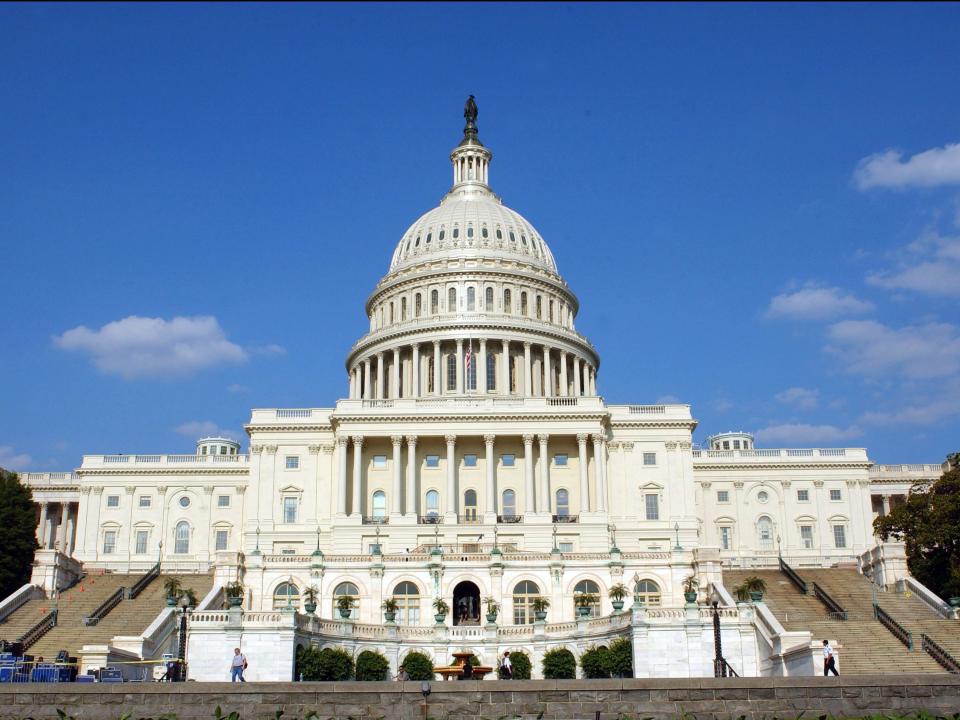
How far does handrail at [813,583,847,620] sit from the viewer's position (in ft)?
194

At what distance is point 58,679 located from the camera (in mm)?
36000

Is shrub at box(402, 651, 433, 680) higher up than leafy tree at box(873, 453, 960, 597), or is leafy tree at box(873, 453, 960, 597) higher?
leafy tree at box(873, 453, 960, 597)

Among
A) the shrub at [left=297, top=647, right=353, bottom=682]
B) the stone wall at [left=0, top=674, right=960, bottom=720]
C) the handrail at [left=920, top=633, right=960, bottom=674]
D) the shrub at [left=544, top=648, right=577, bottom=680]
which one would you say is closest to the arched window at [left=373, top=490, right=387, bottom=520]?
the shrub at [left=544, top=648, right=577, bottom=680]

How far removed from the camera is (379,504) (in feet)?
294

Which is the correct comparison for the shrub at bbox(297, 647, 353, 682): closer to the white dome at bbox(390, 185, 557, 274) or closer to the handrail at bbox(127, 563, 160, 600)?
the handrail at bbox(127, 563, 160, 600)

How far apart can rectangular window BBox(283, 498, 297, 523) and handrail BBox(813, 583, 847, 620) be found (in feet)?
137

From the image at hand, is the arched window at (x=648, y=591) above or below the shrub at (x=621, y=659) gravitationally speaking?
→ above

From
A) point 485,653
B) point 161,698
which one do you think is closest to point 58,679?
point 161,698

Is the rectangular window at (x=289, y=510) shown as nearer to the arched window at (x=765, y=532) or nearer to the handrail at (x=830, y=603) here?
the arched window at (x=765, y=532)

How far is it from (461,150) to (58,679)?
99132 mm

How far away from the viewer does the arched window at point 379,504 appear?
8931 centimetres

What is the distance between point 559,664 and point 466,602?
486 inches

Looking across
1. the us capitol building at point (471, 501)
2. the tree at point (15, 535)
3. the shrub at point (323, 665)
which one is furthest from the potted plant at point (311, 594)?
the tree at point (15, 535)

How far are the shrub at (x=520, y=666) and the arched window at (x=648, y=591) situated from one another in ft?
40.9
